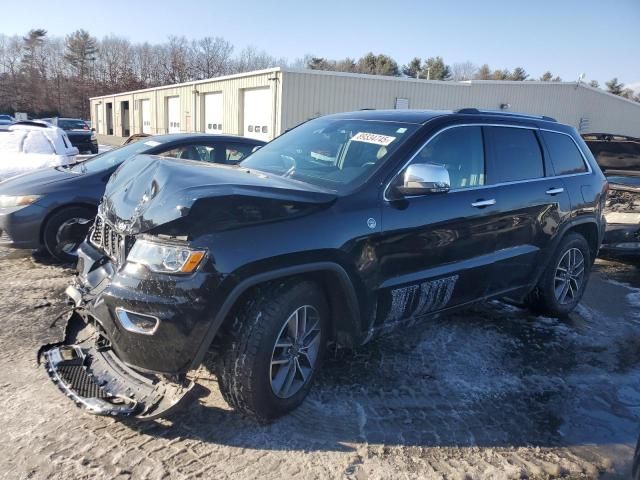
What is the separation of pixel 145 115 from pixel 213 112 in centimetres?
1418

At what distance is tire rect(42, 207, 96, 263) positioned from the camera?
5.73 meters

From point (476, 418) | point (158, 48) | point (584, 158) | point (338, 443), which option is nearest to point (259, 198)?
point (338, 443)

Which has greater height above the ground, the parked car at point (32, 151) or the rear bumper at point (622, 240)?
the parked car at point (32, 151)

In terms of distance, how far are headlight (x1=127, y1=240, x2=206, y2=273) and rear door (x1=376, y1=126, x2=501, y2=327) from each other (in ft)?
3.88

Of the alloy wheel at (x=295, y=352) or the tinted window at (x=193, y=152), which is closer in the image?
the alloy wheel at (x=295, y=352)

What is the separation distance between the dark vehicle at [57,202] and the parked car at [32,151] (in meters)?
3.34

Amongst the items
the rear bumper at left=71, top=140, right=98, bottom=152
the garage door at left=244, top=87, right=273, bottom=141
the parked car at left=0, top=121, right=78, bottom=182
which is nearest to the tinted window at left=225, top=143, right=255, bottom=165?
the parked car at left=0, top=121, right=78, bottom=182

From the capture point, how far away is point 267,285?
9.23ft

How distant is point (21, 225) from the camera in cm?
558

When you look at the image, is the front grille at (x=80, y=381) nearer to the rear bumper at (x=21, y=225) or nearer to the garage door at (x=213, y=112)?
the rear bumper at (x=21, y=225)

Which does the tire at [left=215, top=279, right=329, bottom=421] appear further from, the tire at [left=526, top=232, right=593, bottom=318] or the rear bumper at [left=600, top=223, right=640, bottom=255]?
the rear bumper at [left=600, top=223, right=640, bottom=255]

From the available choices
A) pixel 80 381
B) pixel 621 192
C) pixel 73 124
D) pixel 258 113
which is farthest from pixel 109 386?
pixel 73 124

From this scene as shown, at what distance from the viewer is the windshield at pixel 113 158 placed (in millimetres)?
6232

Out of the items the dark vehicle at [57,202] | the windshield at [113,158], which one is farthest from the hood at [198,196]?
the windshield at [113,158]
